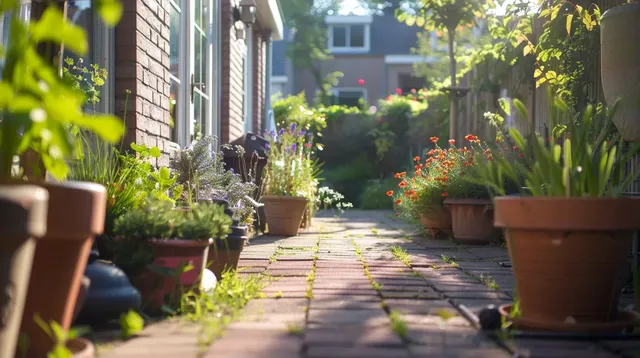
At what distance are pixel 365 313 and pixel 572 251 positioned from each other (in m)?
0.79

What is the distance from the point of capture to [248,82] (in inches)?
392

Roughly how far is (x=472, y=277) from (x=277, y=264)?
3.76 feet

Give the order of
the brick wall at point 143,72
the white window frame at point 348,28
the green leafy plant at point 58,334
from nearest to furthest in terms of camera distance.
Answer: the green leafy plant at point 58,334, the brick wall at point 143,72, the white window frame at point 348,28

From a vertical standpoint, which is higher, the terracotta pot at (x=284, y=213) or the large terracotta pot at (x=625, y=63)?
the large terracotta pot at (x=625, y=63)

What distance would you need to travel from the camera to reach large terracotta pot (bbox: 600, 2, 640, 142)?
3.28 m

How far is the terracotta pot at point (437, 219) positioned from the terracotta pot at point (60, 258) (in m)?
4.57

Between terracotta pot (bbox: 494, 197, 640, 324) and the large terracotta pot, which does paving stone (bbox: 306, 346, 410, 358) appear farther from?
the large terracotta pot

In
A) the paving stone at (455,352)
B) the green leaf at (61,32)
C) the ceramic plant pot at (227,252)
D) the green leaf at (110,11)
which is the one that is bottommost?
the paving stone at (455,352)

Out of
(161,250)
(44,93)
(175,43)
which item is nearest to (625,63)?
(161,250)

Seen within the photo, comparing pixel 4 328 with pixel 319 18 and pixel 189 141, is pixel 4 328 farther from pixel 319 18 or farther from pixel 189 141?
pixel 319 18

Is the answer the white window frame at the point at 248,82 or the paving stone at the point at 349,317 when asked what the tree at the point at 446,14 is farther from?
the paving stone at the point at 349,317

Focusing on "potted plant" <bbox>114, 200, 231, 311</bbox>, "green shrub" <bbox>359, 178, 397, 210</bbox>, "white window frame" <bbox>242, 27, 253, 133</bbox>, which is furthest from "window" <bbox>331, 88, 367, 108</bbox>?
"potted plant" <bbox>114, 200, 231, 311</bbox>

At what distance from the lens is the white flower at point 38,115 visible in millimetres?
1547

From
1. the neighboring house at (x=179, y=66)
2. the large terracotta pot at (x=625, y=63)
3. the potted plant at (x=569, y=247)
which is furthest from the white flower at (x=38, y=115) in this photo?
the large terracotta pot at (x=625, y=63)
